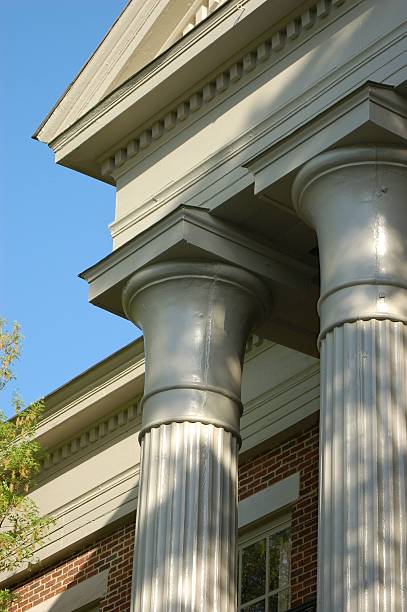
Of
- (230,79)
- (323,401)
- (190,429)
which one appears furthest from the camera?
(230,79)

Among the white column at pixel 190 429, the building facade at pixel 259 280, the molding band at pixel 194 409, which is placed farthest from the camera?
the molding band at pixel 194 409

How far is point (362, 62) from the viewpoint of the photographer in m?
14.2

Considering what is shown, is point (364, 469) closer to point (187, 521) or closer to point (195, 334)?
point (187, 521)

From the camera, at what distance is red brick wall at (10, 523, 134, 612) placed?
66.4 feet

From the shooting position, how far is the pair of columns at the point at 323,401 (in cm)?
1191

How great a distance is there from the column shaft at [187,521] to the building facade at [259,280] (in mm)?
18

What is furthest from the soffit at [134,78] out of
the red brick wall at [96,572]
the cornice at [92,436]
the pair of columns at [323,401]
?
the red brick wall at [96,572]

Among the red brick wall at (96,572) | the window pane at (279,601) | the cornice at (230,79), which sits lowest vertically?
the window pane at (279,601)

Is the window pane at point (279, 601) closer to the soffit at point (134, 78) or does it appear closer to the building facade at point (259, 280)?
the building facade at point (259, 280)

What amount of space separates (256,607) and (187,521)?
4.39m

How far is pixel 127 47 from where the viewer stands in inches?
675

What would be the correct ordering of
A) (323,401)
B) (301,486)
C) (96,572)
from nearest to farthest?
(323,401), (301,486), (96,572)

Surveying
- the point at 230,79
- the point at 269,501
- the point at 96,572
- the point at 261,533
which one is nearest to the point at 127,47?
the point at 230,79

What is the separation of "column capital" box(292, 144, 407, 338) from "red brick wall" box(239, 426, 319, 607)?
4449mm
